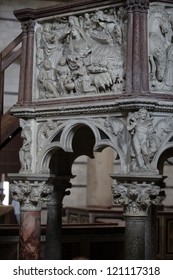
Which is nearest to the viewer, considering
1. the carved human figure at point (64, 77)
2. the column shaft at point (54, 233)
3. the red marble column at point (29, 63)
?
the carved human figure at point (64, 77)

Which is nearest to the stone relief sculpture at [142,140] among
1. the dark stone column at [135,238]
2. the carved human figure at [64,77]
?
the dark stone column at [135,238]

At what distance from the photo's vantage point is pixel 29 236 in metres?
8.76

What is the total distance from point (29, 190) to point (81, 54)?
Answer: 5.72 feet

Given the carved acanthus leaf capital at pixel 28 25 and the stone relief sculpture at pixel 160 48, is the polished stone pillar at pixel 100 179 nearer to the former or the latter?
the carved acanthus leaf capital at pixel 28 25

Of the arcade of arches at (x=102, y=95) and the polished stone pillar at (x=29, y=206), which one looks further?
the polished stone pillar at (x=29, y=206)

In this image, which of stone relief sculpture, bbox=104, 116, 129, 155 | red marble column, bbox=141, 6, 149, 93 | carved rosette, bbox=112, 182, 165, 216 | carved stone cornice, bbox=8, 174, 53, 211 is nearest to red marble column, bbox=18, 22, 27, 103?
carved stone cornice, bbox=8, 174, 53, 211

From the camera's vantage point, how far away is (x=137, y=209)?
26.2ft

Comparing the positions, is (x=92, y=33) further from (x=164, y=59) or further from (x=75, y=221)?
(x=75, y=221)

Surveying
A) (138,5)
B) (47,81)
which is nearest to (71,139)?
(47,81)

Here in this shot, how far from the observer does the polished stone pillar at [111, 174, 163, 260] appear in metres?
7.94

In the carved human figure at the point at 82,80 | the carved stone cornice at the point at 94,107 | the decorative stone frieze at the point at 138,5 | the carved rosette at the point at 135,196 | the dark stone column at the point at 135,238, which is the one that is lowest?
the dark stone column at the point at 135,238

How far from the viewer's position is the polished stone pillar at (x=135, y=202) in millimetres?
7938

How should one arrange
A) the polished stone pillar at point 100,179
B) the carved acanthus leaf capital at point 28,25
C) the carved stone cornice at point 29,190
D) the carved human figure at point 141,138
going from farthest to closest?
the polished stone pillar at point 100,179, the carved acanthus leaf capital at point 28,25, the carved stone cornice at point 29,190, the carved human figure at point 141,138

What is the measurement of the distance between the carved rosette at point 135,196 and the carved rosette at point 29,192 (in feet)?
3.86
